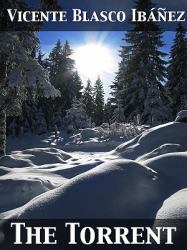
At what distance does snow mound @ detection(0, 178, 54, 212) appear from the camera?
608 cm

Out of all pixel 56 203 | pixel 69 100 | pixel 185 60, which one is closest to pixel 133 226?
pixel 56 203

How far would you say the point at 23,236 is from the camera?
4.01 m

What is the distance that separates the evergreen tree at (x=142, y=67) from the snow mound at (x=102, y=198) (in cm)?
2530

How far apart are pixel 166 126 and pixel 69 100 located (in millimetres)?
31673

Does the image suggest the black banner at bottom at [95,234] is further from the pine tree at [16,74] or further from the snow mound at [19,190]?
the pine tree at [16,74]

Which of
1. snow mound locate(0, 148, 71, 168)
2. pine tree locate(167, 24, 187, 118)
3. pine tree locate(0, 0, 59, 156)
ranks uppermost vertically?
pine tree locate(167, 24, 187, 118)

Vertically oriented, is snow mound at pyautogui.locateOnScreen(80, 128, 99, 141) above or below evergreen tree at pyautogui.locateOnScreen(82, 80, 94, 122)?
below

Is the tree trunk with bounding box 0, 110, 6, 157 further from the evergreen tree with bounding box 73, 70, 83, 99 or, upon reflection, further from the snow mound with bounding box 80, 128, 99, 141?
the evergreen tree with bounding box 73, 70, 83, 99

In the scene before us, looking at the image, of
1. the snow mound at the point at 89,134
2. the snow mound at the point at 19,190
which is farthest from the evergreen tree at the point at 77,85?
the snow mound at the point at 19,190

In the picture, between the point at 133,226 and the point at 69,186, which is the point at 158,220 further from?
the point at 69,186

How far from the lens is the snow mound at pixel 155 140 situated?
35.0 ft

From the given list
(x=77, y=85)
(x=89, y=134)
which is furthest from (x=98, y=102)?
(x=89, y=134)

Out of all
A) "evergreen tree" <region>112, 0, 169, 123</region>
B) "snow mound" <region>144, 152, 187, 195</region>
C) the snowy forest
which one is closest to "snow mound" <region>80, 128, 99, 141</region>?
the snowy forest

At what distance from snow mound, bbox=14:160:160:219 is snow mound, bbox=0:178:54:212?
1649mm
